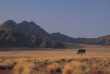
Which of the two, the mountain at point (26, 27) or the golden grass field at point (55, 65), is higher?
the mountain at point (26, 27)

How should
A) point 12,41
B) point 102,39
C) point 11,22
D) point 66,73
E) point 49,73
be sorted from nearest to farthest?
point 66,73, point 49,73, point 12,41, point 11,22, point 102,39

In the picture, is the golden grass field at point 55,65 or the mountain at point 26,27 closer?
the golden grass field at point 55,65

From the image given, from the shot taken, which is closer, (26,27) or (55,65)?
(55,65)

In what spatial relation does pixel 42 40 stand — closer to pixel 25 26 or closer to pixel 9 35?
pixel 9 35

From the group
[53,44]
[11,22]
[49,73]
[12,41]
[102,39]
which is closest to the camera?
[49,73]

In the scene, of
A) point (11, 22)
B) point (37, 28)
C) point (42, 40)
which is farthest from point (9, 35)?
point (37, 28)

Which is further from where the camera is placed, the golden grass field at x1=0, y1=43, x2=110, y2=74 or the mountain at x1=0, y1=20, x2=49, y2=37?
the mountain at x1=0, y1=20, x2=49, y2=37

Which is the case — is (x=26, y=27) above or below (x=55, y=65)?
above

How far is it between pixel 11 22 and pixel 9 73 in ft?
486

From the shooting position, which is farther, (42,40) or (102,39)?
(102,39)

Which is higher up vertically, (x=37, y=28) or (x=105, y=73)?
(x=37, y=28)

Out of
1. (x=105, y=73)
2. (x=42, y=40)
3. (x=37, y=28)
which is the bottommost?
(x=105, y=73)

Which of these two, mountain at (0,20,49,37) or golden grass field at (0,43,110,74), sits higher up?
mountain at (0,20,49,37)

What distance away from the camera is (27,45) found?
102375 mm
